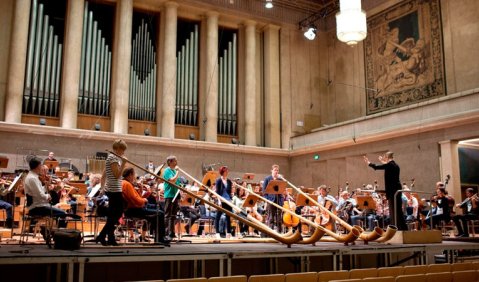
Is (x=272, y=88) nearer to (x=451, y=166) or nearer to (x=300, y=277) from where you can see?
(x=451, y=166)

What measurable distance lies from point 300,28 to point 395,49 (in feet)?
15.1

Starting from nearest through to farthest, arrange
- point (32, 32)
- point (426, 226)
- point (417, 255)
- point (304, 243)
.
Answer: point (304, 243), point (417, 255), point (426, 226), point (32, 32)

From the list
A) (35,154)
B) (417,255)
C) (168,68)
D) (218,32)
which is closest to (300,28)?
(218,32)

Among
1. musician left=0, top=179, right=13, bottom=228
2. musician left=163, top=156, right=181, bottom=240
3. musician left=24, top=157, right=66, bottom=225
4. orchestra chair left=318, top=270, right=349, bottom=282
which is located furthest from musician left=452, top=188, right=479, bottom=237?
musician left=0, top=179, right=13, bottom=228

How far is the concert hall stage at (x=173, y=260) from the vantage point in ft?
16.7

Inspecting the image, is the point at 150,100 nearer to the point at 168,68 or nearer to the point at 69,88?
the point at 168,68

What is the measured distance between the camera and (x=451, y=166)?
13.9 m

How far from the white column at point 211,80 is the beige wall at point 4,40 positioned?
279 inches

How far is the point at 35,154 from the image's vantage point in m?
14.8

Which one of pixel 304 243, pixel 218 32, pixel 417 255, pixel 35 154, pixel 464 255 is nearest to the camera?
pixel 304 243

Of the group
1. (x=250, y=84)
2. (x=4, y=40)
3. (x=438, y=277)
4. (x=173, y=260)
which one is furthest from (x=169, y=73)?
(x=438, y=277)

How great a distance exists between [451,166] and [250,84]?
27.8 ft

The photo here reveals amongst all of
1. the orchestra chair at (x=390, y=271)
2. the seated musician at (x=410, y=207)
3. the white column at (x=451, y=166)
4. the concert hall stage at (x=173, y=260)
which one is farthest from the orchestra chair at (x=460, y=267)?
the white column at (x=451, y=166)

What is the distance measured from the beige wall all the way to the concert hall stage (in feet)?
32.2
